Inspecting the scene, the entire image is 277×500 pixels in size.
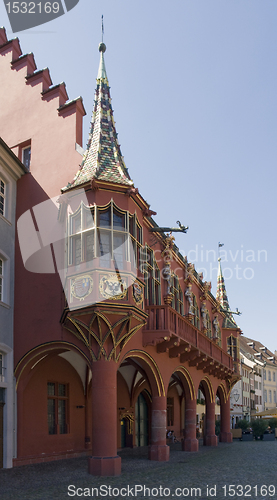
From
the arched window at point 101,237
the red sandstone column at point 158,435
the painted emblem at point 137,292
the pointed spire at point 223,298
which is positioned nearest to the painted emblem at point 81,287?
the arched window at point 101,237

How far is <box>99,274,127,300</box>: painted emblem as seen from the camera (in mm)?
15727

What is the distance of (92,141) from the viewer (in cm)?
1862

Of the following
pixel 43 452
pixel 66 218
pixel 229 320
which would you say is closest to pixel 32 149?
pixel 66 218

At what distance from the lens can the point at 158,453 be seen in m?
18.9

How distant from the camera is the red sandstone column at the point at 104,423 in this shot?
1480cm

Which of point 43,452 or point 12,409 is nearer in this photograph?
point 12,409

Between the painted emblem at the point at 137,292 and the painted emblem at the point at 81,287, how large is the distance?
1.63m

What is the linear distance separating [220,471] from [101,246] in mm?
7705

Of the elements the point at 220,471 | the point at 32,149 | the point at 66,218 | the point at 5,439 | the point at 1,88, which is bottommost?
the point at 220,471

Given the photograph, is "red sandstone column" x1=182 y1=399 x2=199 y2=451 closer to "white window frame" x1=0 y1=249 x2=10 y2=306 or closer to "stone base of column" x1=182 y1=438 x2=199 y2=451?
"stone base of column" x1=182 y1=438 x2=199 y2=451

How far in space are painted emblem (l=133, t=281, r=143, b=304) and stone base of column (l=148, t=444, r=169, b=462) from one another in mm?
5719

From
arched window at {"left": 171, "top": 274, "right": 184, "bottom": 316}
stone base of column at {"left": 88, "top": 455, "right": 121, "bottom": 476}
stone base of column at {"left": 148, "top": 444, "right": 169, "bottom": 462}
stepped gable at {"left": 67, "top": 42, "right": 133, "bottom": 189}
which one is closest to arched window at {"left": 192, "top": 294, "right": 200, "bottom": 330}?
Result: arched window at {"left": 171, "top": 274, "right": 184, "bottom": 316}

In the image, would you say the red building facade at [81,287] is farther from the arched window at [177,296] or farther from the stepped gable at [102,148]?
the arched window at [177,296]

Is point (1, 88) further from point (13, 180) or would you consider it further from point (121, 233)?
point (121, 233)
